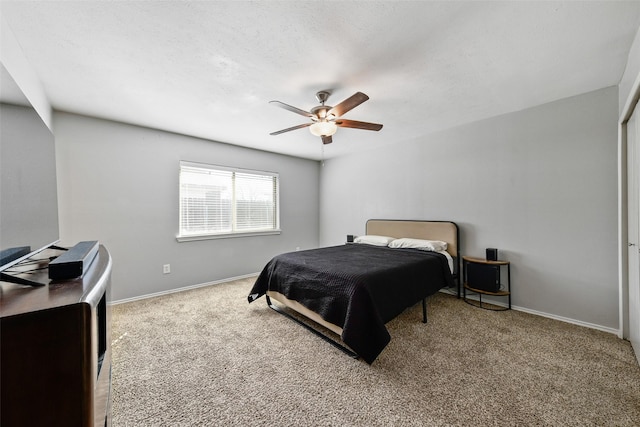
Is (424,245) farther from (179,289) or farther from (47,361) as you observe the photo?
(179,289)

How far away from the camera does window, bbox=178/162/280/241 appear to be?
381 centimetres

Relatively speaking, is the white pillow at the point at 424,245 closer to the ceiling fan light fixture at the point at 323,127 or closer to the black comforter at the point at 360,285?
the black comforter at the point at 360,285

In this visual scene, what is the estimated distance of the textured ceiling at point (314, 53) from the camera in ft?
4.99

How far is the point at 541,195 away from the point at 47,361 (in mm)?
4019

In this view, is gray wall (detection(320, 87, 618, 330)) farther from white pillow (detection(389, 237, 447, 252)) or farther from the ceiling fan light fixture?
the ceiling fan light fixture

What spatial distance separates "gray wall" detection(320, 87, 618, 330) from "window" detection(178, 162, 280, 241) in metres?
2.67

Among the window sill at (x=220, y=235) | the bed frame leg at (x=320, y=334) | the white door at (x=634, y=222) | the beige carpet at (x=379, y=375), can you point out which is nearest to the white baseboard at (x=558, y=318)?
the beige carpet at (x=379, y=375)

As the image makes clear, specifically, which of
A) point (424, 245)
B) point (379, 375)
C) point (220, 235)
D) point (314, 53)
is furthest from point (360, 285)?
point (220, 235)

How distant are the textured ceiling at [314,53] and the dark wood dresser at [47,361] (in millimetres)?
1696

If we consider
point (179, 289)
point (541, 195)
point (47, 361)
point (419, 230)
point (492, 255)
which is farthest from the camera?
point (419, 230)

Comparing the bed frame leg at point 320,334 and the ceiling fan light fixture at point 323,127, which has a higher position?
the ceiling fan light fixture at point 323,127

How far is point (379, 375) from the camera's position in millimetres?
1809

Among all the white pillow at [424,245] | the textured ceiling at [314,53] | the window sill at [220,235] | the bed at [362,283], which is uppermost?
the textured ceiling at [314,53]

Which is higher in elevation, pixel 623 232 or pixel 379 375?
pixel 623 232
